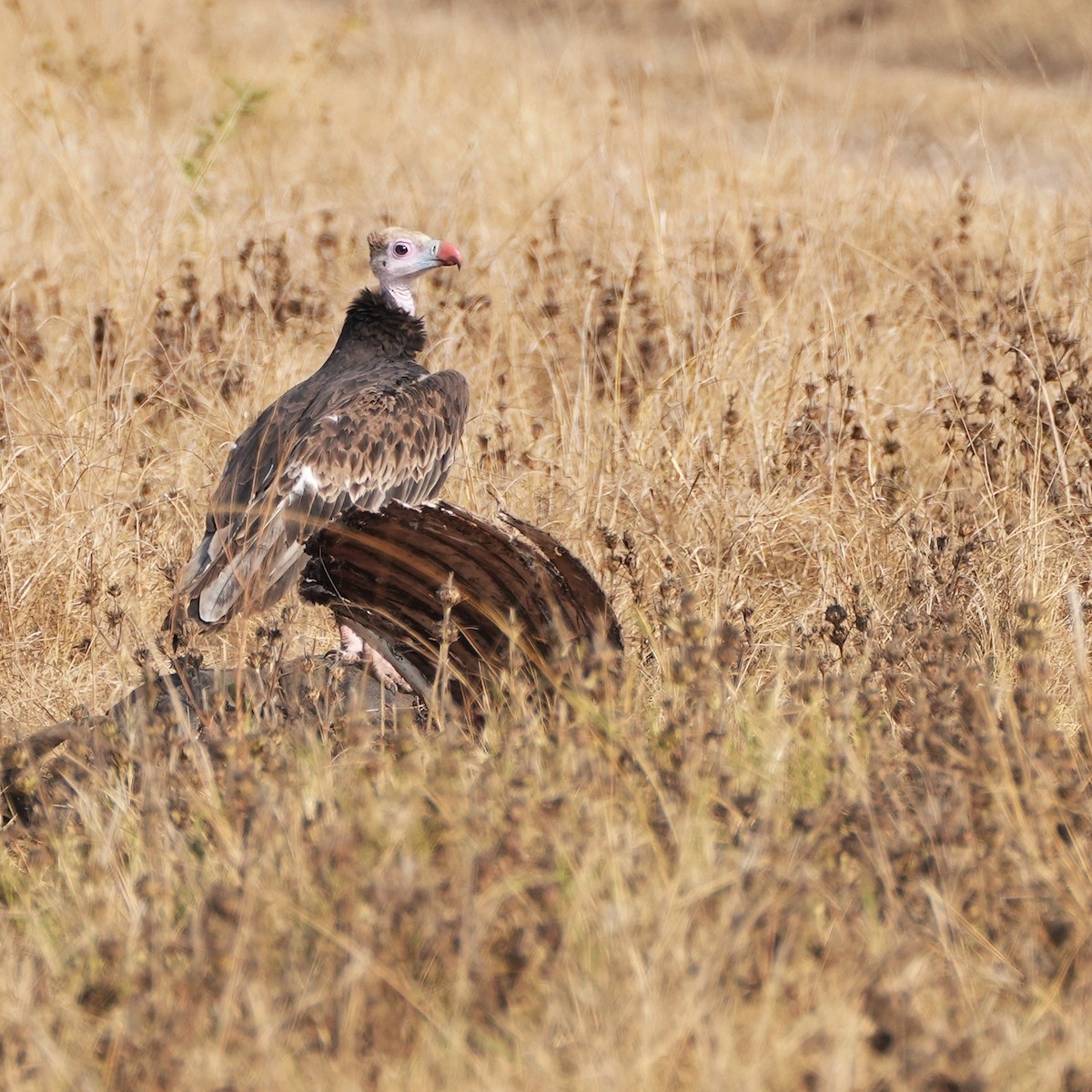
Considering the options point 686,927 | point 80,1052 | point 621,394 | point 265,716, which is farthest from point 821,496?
point 80,1052

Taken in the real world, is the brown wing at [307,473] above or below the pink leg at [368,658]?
above

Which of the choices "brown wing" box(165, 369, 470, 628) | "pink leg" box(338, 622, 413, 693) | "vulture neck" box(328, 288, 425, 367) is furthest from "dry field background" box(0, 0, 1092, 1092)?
"vulture neck" box(328, 288, 425, 367)

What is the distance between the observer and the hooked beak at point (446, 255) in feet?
18.2

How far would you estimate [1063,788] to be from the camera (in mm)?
2818

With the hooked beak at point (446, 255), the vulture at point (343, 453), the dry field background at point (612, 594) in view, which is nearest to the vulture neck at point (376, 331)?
the vulture at point (343, 453)

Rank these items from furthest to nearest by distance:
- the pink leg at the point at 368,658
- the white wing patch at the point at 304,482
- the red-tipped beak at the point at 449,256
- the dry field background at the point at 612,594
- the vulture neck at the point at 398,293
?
the vulture neck at the point at 398,293, the red-tipped beak at the point at 449,256, the white wing patch at the point at 304,482, the pink leg at the point at 368,658, the dry field background at the point at 612,594

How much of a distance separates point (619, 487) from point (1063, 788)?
2.39m

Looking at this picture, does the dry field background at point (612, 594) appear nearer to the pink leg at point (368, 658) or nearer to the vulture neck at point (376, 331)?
Result: the pink leg at point (368, 658)

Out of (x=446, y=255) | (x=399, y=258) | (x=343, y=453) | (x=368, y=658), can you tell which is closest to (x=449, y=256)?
(x=446, y=255)

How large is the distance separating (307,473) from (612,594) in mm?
1043

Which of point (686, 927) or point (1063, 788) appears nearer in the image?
point (686, 927)

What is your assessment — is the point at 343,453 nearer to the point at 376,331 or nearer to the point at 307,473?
the point at 307,473

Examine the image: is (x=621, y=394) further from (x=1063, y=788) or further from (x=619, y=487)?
(x=1063, y=788)

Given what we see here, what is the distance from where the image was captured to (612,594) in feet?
15.4
